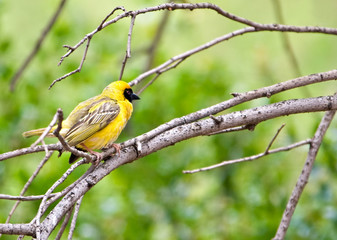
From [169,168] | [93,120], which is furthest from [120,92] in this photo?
[169,168]

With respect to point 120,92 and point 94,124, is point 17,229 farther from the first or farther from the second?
point 120,92

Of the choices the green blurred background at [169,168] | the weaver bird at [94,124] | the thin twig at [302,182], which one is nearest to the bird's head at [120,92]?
the weaver bird at [94,124]

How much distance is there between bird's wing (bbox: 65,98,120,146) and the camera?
13.4 feet

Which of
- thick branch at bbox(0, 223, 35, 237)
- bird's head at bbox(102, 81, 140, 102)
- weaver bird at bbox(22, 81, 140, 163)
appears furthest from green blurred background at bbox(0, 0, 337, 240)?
thick branch at bbox(0, 223, 35, 237)

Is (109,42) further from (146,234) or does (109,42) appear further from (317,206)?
(317,206)

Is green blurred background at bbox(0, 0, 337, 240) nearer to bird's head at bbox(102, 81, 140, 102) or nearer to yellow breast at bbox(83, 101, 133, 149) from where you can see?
bird's head at bbox(102, 81, 140, 102)

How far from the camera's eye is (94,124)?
4277 millimetres

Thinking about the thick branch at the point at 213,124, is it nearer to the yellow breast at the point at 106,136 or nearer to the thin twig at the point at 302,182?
the thin twig at the point at 302,182

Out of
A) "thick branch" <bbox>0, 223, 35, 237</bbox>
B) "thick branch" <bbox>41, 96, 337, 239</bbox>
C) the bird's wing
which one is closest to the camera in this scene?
"thick branch" <bbox>0, 223, 35, 237</bbox>

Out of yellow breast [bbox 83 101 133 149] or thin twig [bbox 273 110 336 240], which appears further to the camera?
yellow breast [bbox 83 101 133 149]

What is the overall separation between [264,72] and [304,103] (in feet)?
10.1

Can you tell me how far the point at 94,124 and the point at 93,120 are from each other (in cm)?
5

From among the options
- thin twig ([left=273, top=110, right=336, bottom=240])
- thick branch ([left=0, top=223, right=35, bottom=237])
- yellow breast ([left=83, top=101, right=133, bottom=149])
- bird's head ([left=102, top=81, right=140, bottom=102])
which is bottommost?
thick branch ([left=0, top=223, right=35, bottom=237])

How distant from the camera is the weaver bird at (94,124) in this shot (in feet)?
13.5
